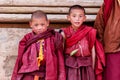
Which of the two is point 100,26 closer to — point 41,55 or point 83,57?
point 83,57

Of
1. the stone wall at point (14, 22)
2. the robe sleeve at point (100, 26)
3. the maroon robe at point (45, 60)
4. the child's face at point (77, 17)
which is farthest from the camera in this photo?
the stone wall at point (14, 22)

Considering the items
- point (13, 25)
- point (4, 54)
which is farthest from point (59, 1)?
point (4, 54)

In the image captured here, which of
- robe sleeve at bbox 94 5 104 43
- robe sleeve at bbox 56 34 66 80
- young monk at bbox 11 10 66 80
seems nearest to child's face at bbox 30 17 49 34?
young monk at bbox 11 10 66 80

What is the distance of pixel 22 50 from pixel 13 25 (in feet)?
1.87

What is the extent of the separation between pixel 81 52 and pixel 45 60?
28 centimetres

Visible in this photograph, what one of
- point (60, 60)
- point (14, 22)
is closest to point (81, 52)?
point (60, 60)

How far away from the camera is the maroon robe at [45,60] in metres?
2.69

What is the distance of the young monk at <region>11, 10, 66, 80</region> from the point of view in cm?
269

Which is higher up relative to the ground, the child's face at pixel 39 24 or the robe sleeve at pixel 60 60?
the child's face at pixel 39 24

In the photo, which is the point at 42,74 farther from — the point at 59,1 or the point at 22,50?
the point at 59,1

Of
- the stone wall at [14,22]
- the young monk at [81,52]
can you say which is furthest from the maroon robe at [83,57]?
the stone wall at [14,22]

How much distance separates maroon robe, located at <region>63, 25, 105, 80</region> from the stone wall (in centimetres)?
49

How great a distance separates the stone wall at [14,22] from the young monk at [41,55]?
46cm

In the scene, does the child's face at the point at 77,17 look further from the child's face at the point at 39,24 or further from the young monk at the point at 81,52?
the child's face at the point at 39,24
